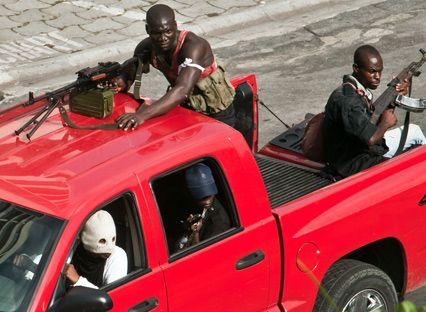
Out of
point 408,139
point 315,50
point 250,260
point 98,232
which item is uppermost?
point 98,232

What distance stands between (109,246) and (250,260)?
2.98ft

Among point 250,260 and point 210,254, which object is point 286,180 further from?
point 210,254

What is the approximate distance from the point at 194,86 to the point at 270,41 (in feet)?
22.0

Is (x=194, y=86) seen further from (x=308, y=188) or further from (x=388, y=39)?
(x=388, y=39)

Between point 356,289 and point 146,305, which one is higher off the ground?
point 146,305

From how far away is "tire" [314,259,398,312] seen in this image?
640 centimetres

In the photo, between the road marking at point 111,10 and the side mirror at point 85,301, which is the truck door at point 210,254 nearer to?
the side mirror at point 85,301

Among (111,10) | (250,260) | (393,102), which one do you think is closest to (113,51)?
(111,10)

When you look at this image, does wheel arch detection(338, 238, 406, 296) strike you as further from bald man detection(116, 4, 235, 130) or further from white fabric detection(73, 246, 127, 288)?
white fabric detection(73, 246, 127, 288)

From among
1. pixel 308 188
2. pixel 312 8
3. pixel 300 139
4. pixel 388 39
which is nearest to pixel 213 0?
pixel 312 8

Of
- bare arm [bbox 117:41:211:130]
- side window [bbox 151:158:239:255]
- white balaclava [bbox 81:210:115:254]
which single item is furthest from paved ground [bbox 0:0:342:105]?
white balaclava [bbox 81:210:115:254]

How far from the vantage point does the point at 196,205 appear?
602 cm

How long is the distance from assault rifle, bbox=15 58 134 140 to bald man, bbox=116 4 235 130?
137 mm

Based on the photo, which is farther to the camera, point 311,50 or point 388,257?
point 311,50
